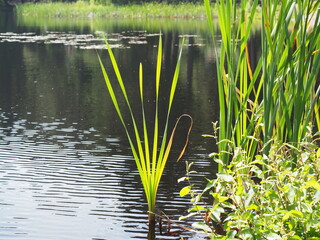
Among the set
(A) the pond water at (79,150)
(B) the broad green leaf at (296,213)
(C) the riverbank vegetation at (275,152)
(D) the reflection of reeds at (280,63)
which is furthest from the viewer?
(A) the pond water at (79,150)

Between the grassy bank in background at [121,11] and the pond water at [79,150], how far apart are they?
19.4 metres

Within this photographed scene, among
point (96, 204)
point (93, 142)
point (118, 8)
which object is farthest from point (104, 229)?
point (118, 8)

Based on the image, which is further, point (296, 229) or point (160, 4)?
point (160, 4)

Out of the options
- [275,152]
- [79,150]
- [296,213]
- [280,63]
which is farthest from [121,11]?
[296,213]

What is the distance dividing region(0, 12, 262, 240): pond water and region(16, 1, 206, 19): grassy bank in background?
19.4m

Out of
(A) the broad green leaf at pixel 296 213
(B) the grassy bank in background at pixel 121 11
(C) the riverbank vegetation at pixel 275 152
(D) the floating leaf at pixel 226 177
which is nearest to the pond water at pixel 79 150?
(C) the riverbank vegetation at pixel 275 152

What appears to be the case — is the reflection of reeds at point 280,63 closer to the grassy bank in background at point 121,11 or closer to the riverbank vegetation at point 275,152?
the riverbank vegetation at point 275,152

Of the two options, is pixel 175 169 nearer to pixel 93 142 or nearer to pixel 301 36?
pixel 93 142

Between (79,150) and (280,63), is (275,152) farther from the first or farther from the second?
(79,150)

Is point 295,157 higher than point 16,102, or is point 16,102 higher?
point 295,157

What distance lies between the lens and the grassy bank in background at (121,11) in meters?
34.3

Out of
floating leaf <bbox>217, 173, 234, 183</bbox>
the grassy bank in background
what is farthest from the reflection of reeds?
the grassy bank in background

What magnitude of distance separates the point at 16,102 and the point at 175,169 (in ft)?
14.4

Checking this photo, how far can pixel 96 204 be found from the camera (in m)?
4.44
